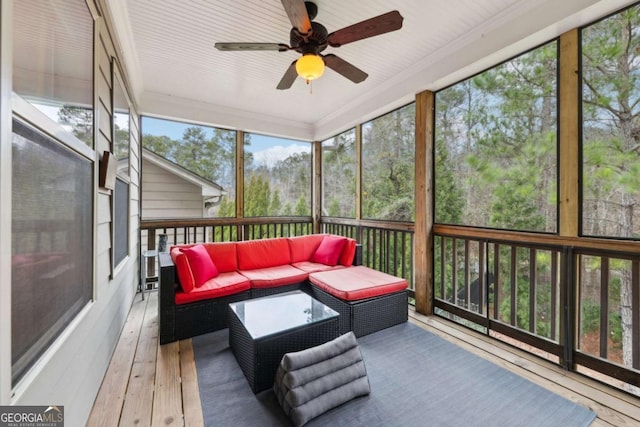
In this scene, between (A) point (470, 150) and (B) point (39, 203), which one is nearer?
(B) point (39, 203)

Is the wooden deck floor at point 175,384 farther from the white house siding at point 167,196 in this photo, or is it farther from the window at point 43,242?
the white house siding at point 167,196

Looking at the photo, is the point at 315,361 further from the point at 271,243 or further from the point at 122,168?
the point at 122,168

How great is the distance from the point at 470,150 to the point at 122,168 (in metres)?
3.68

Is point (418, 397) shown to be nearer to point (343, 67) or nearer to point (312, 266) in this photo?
point (312, 266)

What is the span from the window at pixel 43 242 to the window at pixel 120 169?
106 centimetres

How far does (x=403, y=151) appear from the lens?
3.84m

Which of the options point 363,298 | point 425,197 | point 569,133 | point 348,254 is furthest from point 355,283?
point 569,133

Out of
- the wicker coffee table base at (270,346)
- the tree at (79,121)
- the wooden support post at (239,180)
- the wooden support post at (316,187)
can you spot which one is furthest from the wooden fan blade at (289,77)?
the wooden support post at (316,187)

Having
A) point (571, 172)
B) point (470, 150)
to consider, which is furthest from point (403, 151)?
point (571, 172)

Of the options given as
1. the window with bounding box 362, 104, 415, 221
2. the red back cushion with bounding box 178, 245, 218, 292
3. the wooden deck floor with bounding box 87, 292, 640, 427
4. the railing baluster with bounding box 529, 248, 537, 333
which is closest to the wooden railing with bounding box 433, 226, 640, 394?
the railing baluster with bounding box 529, 248, 537, 333

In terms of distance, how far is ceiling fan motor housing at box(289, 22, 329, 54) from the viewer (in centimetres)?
221

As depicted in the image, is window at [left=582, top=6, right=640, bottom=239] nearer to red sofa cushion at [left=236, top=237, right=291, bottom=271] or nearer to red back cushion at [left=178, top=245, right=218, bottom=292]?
red sofa cushion at [left=236, top=237, right=291, bottom=271]

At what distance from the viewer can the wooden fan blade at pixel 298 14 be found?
6.00ft

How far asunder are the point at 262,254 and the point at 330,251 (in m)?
0.92
